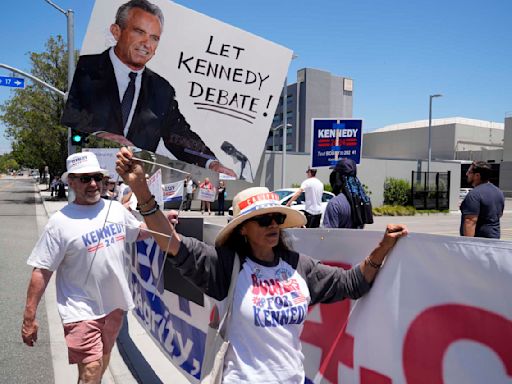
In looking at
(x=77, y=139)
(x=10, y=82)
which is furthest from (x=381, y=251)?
(x=10, y=82)

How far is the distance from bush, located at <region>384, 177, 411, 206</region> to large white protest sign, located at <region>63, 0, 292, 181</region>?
26.9 metres

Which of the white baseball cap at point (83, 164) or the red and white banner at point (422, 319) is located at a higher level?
the white baseball cap at point (83, 164)

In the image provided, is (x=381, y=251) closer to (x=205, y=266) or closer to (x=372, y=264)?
(x=372, y=264)

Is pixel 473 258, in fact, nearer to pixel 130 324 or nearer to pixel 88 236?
pixel 88 236

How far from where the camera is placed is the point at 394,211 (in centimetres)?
2639

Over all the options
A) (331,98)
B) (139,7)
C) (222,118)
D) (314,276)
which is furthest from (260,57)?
(331,98)

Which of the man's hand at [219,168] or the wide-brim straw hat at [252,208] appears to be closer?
the wide-brim straw hat at [252,208]

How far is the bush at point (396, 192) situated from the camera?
28.8 m

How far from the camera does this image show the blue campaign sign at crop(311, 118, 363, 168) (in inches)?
348

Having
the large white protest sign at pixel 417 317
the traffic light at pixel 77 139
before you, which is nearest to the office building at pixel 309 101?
the traffic light at pixel 77 139

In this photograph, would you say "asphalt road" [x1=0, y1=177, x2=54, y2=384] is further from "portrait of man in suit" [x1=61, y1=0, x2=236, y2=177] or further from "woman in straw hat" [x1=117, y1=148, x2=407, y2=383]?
"woman in straw hat" [x1=117, y1=148, x2=407, y2=383]

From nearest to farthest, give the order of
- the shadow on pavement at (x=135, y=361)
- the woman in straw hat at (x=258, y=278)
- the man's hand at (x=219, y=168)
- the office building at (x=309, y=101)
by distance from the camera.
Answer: the woman in straw hat at (x=258, y=278) → the man's hand at (x=219, y=168) → the shadow on pavement at (x=135, y=361) → the office building at (x=309, y=101)

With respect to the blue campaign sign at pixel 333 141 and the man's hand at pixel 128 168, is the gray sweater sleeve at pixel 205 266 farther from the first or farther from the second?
the blue campaign sign at pixel 333 141

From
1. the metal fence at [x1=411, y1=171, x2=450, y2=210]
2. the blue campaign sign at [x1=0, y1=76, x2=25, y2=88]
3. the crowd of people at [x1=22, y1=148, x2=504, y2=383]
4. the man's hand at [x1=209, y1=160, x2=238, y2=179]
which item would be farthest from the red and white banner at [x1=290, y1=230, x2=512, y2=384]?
the metal fence at [x1=411, y1=171, x2=450, y2=210]
